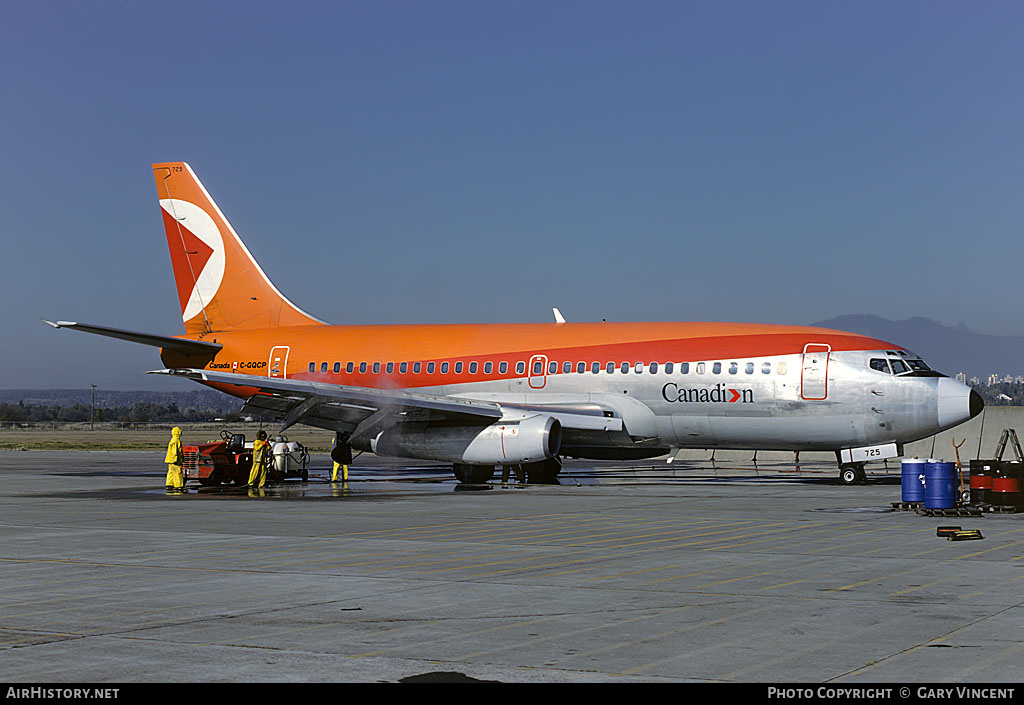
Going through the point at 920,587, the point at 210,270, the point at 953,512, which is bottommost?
the point at 920,587

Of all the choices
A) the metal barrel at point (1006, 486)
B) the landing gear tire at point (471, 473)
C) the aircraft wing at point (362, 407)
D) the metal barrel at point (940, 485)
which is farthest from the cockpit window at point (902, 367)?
the landing gear tire at point (471, 473)

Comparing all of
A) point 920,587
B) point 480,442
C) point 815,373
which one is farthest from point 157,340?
point 920,587

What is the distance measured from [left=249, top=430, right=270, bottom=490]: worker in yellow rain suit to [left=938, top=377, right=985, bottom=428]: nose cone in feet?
61.1

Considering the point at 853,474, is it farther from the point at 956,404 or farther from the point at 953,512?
the point at 953,512

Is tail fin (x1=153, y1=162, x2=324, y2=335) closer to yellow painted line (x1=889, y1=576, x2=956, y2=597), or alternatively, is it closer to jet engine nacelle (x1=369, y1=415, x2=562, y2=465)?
jet engine nacelle (x1=369, y1=415, x2=562, y2=465)

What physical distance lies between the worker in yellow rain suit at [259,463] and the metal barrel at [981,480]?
18795 millimetres

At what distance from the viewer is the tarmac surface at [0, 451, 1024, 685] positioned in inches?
361

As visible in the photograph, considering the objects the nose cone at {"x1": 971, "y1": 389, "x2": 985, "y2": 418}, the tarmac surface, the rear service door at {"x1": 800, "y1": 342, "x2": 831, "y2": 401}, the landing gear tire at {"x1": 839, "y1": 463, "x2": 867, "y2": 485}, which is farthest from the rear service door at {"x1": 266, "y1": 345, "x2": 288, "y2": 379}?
the nose cone at {"x1": 971, "y1": 389, "x2": 985, "y2": 418}

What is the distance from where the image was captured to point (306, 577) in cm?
1430

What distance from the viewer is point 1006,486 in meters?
24.0

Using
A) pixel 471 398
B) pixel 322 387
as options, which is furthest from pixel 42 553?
pixel 471 398

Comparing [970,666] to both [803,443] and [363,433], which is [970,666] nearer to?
[803,443]

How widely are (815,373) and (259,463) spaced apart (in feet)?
51.7

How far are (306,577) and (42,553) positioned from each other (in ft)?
16.1
